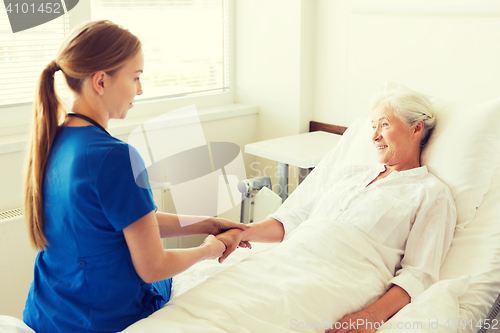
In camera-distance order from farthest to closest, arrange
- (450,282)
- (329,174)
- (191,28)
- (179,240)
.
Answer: (191,28), (179,240), (329,174), (450,282)

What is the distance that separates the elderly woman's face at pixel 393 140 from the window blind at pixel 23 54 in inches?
54.4

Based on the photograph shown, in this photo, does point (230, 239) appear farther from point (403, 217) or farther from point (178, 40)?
point (178, 40)

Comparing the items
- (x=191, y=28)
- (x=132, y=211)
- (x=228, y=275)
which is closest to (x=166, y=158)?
(x=191, y=28)

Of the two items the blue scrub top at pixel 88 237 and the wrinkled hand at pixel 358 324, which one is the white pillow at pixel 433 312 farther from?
the blue scrub top at pixel 88 237

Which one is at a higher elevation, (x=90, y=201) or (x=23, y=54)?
(x=23, y=54)

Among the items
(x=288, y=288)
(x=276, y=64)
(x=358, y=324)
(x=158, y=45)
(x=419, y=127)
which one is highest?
(x=158, y=45)

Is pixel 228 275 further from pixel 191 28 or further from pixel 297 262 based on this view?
pixel 191 28

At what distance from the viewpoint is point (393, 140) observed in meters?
1.66

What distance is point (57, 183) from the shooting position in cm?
107

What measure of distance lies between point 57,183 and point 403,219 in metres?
1.04

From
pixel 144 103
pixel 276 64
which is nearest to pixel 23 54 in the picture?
pixel 144 103

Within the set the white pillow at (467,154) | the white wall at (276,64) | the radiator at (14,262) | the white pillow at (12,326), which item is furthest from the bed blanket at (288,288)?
the white wall at (276,64)

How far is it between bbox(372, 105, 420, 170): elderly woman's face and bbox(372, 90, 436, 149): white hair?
0.02 m

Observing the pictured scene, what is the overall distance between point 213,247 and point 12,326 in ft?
1.78
